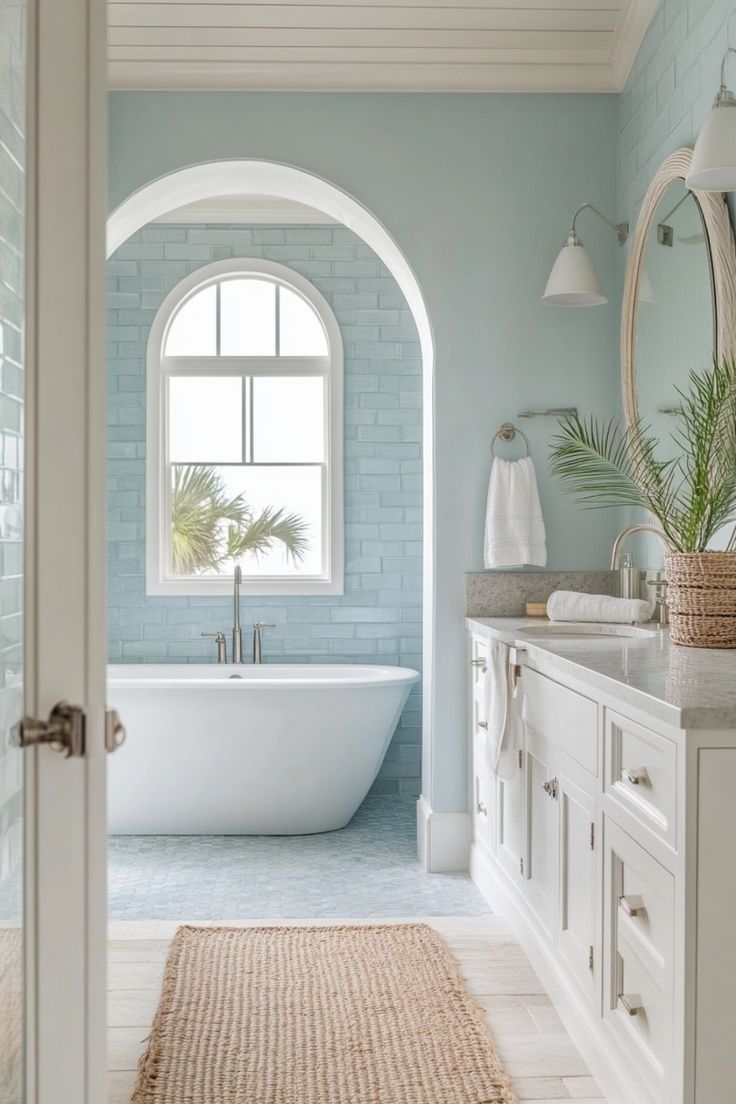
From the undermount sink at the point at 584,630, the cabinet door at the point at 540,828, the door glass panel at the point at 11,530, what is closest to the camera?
the door glass panel at the point at 11,530

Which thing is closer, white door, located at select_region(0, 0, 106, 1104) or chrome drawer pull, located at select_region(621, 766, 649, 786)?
white door, located at select_region(0, 0, 106, 1104)

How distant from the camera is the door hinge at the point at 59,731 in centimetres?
129

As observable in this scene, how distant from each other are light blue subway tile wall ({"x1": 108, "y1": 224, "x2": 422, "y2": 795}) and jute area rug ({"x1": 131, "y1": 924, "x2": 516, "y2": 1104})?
6.73 feet

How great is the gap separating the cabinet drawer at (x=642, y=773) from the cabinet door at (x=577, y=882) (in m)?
0.19

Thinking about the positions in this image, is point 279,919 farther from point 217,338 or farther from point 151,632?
point 217,338

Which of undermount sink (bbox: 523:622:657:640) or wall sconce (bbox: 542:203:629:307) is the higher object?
wall sconce (bbox: 542:203:629:307)

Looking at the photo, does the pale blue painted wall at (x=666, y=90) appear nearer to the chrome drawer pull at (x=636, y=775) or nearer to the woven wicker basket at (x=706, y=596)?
the woven wicker basket at (x=706, y=596)

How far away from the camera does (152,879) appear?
368 centimetres

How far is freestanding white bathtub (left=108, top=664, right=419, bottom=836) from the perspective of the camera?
4.03 m

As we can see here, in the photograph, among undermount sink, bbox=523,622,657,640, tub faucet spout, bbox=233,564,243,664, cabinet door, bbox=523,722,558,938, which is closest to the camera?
cabinet door, bbox=523,722,558,938

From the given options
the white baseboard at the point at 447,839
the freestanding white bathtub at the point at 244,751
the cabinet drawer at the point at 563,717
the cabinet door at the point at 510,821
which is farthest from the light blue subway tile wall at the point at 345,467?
the cabinet drawer at the point at 563,717

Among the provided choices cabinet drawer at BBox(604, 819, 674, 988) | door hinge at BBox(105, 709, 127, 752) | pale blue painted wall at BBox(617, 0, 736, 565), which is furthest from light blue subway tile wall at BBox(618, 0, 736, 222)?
door hinge at BBox(105, 709, 127, 752)

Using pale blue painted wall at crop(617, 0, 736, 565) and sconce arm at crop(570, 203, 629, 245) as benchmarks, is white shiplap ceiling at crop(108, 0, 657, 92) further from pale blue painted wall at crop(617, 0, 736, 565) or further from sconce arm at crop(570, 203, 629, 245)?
sconce arm at crop(570, 203, 629, 245)

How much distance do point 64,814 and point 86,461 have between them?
0.47 metres
